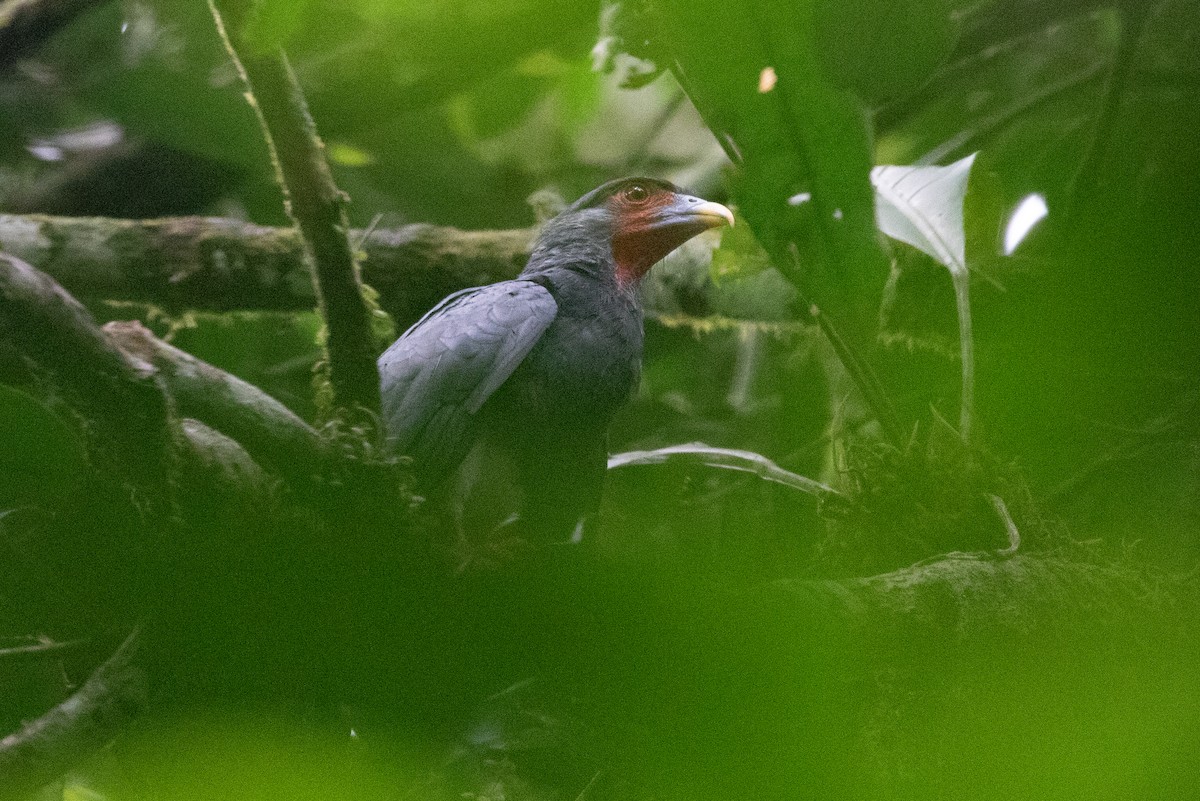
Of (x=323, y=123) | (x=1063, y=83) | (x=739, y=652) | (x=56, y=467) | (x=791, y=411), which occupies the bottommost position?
(x=791, y=411)

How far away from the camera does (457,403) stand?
2.96 m

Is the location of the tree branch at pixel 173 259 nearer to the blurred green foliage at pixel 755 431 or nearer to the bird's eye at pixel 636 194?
the blurred green foliage at pixel 755 431

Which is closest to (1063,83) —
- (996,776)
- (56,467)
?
(996,776)

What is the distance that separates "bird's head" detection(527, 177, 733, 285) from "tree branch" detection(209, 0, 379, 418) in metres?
1.45

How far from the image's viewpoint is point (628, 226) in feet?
11.9

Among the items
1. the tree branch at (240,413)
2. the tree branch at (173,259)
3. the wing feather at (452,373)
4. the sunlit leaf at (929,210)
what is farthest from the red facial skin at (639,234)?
the tree branch at (240,413)

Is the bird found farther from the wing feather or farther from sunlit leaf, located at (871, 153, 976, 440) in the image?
sunlit leaf, located at (871, 153, 976, 440)

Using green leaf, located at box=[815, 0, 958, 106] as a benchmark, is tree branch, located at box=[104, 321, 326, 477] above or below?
below

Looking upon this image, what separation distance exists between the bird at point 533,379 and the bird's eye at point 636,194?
0.26 ft

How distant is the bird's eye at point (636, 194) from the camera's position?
12.2ft

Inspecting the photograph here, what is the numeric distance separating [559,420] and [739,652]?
170 centimetres

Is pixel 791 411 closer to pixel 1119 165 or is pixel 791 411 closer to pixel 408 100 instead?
pixel 1119 165

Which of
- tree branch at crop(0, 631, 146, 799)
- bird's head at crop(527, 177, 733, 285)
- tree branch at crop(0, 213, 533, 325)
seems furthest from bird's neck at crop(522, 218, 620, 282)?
tree branch at crop(0, 631, 146, 799)

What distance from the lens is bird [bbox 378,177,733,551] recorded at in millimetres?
2949
